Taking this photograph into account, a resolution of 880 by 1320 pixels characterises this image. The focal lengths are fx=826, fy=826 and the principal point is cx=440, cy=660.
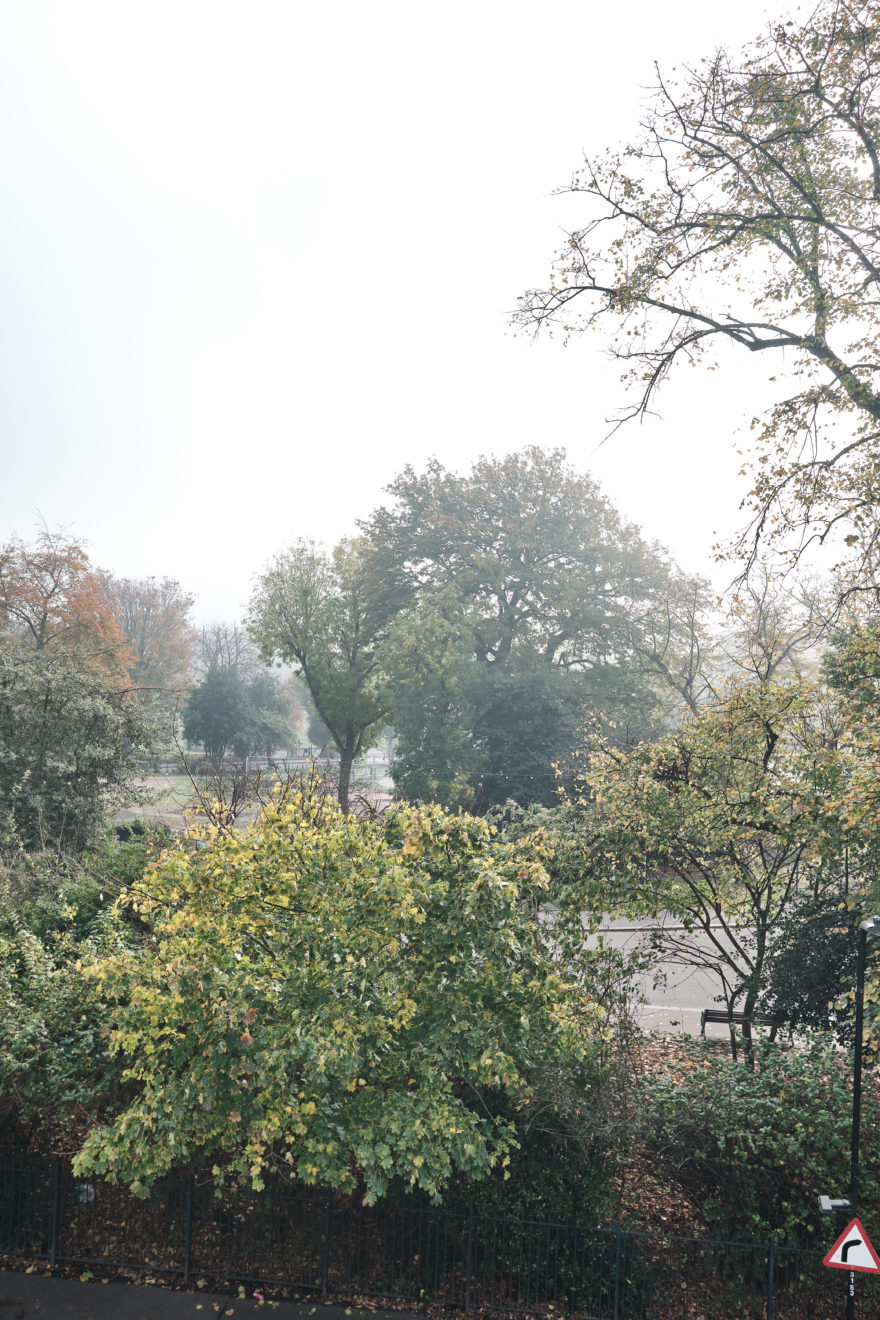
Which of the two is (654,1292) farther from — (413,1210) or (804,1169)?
(413,1210)

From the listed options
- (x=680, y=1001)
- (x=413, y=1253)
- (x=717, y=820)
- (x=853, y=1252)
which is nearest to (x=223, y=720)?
(x=680, y=1001)

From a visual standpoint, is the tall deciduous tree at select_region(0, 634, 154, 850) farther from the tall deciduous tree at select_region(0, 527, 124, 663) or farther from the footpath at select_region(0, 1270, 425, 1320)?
the tall deciduous tree at select_region(0, 527, 124, 663)

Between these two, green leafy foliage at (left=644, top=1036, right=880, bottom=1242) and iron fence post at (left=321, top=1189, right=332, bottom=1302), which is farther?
iron fence post at (left=321, top=1189, right=332, bottom=1302)

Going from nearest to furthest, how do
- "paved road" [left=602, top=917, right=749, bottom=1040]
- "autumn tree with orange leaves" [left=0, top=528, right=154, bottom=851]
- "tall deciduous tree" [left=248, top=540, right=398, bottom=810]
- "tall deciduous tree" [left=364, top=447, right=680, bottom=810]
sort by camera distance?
"paved road" [left=602, top=917, right=749, bottom=1040] < "autumn tree with orange leaves" [left=0, top=528, right=154, bottom=851] < "tall deciduous tree" [left=364, top=447, right=680, bottom=810] < "tall deciduous tree" [left=248, top=540, right=398, bottom=810]

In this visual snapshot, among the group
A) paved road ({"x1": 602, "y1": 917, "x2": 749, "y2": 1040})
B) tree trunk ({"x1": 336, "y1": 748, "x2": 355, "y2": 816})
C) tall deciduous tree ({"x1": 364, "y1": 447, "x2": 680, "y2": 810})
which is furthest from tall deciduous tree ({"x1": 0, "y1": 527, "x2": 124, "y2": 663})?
paved road ({"x1": 602, "y1": 917, "x2": 749, "y2": 1040})

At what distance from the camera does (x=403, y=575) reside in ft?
133

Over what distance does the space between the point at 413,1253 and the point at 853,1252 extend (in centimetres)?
457

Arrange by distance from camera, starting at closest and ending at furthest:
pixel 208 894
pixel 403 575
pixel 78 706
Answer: pixel 208 894 < pixel 78 706 < pixel 403 575

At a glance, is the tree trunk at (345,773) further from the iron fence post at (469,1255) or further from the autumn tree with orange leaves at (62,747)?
the iron fence post at (469,1255)

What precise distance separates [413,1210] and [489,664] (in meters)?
29.7

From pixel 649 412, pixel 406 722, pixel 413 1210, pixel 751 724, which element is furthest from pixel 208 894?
pixel 406 722

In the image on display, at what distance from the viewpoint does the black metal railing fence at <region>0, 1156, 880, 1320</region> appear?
8.66 m

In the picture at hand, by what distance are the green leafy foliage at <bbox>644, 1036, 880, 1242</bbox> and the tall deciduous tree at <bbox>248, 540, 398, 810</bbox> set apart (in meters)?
31.9

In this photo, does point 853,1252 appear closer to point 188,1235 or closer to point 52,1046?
point 188,1235
